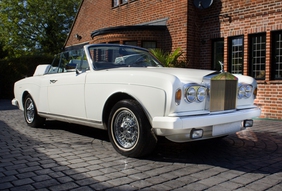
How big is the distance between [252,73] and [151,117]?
6333 mm

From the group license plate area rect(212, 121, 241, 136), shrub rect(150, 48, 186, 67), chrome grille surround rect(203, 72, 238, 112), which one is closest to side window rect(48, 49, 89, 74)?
chrome grille surround rect(203, 72, 238, 112)

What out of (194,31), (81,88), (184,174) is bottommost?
(184,174)

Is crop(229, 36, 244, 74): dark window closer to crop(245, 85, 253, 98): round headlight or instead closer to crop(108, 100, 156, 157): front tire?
crop(245, 85, 253, 98): round headlight

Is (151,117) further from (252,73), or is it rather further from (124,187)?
(252,73)

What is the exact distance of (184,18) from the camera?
10438 mm

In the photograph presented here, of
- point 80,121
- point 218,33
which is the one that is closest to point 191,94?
point 80,121

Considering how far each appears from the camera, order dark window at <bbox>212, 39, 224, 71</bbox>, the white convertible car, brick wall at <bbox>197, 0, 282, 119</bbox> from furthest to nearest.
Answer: dark window at <bbox>212, 39, 224, 71</bbox>
brick wall at <bbox>197, 0, 282, 119</bbox>
the white convertible car

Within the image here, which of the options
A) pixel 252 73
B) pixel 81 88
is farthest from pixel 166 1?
pixel 81 88

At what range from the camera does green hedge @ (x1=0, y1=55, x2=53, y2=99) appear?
15.5 m

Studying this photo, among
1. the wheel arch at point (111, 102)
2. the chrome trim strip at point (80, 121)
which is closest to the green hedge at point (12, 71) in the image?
the chrome trim strip at point (80, 121)

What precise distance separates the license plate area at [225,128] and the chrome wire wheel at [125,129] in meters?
1.01

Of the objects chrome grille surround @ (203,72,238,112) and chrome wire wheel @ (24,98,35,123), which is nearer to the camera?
chrome grille surround @ (203,72,238,112)

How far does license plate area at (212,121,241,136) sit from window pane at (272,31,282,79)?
4.91 m

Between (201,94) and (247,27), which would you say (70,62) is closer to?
(201,94)
